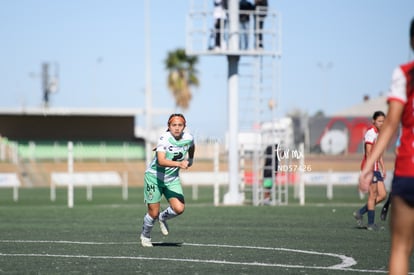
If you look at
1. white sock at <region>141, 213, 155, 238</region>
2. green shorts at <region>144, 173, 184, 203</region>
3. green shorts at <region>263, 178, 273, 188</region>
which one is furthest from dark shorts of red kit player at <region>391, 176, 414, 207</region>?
green shorts at <region>263, 178, 273, 188</region>

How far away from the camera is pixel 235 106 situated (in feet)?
108

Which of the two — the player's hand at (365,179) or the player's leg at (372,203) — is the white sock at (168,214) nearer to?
the player's leg at (372,203)

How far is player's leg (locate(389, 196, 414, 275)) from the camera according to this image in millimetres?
7508

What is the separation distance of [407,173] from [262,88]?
986 inches

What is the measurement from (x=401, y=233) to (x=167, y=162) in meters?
7.23

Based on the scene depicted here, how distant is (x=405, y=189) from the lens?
751 cm

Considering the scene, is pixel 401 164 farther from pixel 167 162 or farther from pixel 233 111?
pixel 233 111

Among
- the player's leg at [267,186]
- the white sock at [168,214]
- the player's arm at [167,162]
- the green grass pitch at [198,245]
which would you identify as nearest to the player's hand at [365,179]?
the green grass pitch at [198,245]

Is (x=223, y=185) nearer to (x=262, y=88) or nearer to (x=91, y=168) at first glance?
(x=91, y=168)

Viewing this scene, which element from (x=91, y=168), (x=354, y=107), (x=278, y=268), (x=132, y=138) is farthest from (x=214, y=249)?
(x=354, y=107)

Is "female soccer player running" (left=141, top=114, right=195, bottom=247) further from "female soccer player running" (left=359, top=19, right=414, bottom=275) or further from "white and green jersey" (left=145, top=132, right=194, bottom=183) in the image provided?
"female soccer player running" (left=359, top=19, right=414, bottom=275)

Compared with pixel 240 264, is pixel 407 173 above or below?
above

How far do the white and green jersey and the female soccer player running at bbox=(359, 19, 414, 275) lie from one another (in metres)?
7.37

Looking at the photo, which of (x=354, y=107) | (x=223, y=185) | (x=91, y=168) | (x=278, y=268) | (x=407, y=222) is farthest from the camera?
(x=354, y=107)
